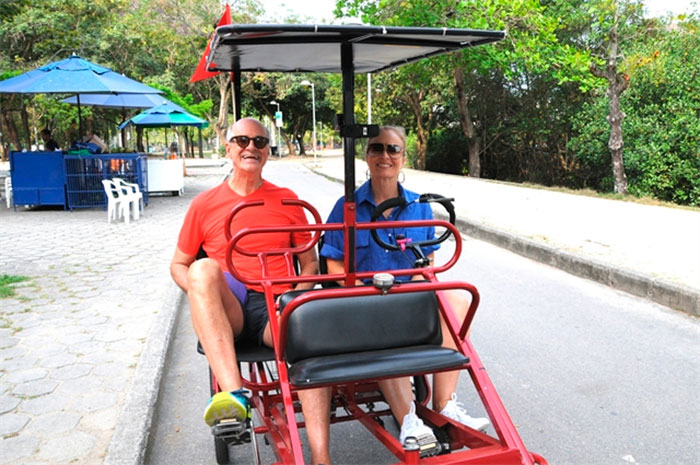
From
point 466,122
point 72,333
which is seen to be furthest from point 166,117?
point 72,333

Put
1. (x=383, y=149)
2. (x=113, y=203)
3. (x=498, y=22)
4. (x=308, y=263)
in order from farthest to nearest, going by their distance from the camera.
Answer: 1. (x=498, y=22)
2. (x=113, y=203)
3. (x=308, y=263)
4. (x=383, y=149)

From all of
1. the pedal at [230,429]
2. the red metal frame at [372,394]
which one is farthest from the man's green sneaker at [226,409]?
the red metal frame at [372,394]

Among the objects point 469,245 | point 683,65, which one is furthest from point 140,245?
point 683,65

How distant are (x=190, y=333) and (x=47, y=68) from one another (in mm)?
8720

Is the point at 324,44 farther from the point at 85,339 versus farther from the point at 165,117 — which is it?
the point at 165,117

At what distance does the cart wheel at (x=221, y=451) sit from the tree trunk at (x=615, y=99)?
13807mm

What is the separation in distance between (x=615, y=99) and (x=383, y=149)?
13381mm

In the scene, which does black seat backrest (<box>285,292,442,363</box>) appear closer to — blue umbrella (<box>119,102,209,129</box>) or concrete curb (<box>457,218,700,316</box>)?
concrete curb (<box>457,218,700,316</box>)

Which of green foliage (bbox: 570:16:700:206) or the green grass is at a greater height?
green foliage (bbox: 570:16:700:206)

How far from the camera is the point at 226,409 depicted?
233cm

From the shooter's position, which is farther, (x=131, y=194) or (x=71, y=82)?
(x=131, y=194)

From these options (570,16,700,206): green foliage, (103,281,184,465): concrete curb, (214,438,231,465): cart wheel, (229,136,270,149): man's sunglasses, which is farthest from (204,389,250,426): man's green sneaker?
(570,16,700,206): green foliage

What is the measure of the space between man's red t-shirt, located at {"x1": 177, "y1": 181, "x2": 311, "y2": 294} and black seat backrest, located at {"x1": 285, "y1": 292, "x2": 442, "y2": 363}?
759 millimetres

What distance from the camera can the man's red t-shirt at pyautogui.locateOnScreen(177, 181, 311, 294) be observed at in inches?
125
